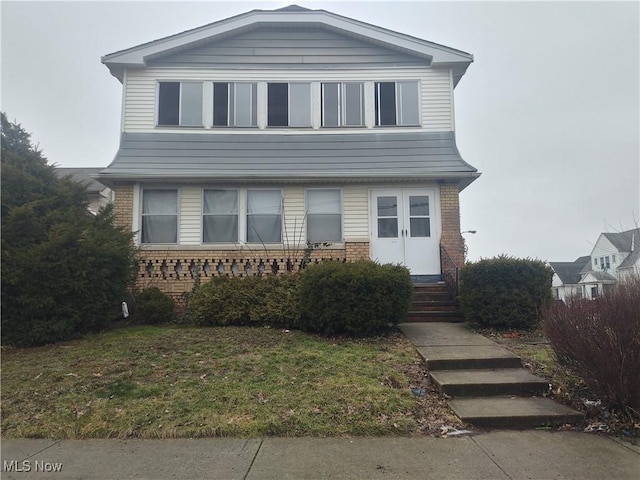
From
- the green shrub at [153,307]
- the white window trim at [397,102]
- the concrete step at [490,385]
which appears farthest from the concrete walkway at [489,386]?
the white window trim at [397,102]

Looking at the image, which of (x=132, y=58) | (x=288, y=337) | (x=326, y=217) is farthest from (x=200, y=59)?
(x=288, y=337)

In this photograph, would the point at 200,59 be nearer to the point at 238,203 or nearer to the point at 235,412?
the point at 238,203

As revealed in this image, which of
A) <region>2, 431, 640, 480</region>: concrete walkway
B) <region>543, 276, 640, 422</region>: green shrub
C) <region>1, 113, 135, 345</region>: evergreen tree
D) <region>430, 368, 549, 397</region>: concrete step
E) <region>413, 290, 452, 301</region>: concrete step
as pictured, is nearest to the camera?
<region>2, 431, 640, 480</region>: concrete walkway

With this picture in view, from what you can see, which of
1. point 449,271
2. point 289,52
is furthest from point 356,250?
point 289,52

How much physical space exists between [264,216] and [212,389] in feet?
21.5

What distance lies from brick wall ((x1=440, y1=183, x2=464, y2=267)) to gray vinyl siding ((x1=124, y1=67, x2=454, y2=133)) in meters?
1.93

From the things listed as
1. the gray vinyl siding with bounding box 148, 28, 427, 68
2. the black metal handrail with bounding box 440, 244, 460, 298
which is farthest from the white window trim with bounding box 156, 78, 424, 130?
the black metal handrail with bounding box 440, 244, 460, 298

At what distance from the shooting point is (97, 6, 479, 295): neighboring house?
11180mm

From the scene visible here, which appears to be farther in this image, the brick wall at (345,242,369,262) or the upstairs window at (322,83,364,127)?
the upstairs window at (322,83,364,127)

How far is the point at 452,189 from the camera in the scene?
11383mm

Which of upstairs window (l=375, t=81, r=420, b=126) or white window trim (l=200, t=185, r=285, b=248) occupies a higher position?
upstairs window (l=375, t=81, r=420, b=126)

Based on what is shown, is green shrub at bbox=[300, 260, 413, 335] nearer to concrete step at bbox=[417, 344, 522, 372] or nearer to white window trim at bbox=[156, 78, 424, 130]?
concrete step at bbox=[417, 344, 522, 372]

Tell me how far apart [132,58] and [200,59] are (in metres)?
1.83

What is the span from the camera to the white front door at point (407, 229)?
11.3m
